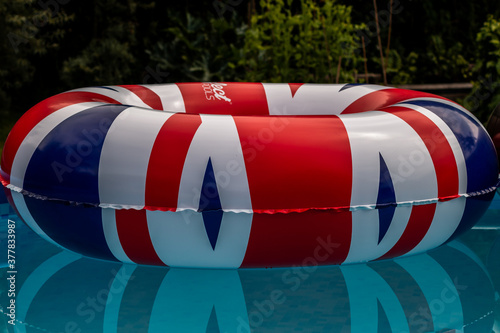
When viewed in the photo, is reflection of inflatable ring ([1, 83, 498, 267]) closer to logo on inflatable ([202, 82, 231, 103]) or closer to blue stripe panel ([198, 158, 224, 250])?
blue stripe panel ([198, 158, 224, 250])

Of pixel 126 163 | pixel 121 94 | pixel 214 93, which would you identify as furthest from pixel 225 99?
pixel 126 163

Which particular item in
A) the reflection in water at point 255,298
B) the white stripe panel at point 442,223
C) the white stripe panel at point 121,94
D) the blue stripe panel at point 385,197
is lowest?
the reflection in water at point 255,298

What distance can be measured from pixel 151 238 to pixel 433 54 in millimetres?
4622

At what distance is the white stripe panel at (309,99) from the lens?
4008 mm

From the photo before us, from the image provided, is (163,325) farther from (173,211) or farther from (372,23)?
(372,23)

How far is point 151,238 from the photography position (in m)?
2.80

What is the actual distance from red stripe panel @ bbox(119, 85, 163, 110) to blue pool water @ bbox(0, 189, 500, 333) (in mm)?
937

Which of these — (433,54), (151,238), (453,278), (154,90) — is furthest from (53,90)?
(453,278)

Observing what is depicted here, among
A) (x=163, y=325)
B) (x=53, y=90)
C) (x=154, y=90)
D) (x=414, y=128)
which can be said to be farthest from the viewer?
(x=53, y=90)

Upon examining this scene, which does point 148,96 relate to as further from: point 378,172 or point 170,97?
point 378,172

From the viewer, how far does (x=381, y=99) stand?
373cm

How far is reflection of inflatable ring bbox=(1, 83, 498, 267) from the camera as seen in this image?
2.72m

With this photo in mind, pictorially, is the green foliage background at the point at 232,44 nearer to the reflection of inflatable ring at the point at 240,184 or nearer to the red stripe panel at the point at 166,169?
the reflection of inflatable ring at the point at 240,184

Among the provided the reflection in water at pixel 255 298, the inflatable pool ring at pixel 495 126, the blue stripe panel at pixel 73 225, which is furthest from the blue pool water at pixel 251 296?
the inflatable pool ring at pixel 495 126
